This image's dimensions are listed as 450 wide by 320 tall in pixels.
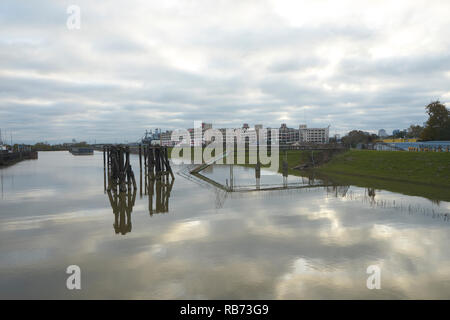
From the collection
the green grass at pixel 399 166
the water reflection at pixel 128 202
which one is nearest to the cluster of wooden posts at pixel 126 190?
the water reflection at pixel 128 202

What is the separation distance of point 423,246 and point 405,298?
6.00m

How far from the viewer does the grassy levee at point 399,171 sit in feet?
107

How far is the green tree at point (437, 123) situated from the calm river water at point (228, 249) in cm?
5311

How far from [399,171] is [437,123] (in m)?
39.8

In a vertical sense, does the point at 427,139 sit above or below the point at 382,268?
above

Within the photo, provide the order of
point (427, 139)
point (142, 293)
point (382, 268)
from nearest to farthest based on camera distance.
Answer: point (142, 293), point (382, 268), point (427, 139)

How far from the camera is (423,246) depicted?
586 inches

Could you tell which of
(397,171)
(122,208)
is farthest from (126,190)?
(397,171)

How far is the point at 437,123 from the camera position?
70.1m

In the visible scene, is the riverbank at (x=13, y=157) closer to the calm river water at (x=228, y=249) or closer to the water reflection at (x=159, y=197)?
the water reflection at (x=159, y=197)
